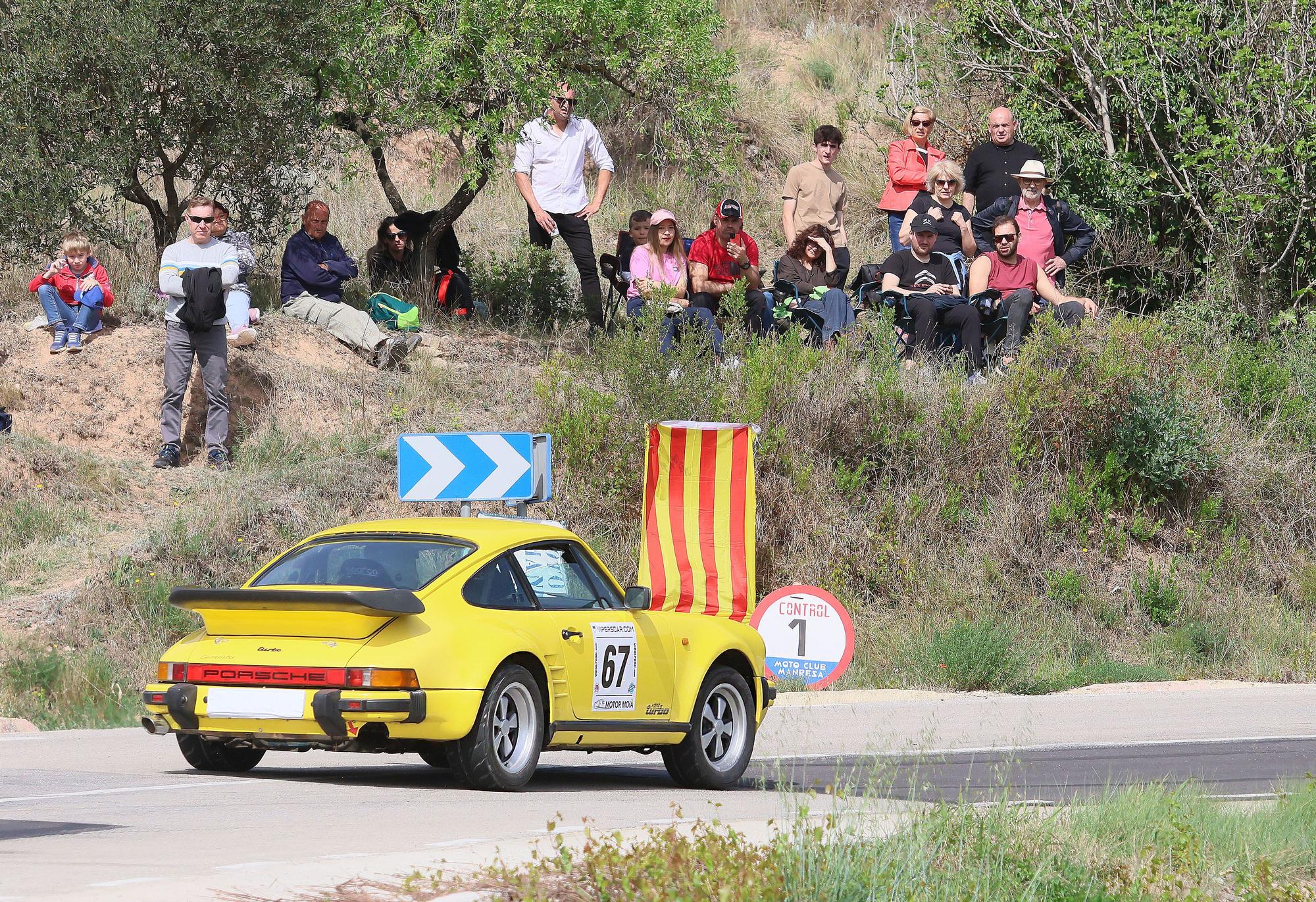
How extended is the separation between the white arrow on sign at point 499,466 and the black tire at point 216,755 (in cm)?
295

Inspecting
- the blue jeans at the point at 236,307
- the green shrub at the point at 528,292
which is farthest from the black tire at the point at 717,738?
the green shrub at the point at 528,292

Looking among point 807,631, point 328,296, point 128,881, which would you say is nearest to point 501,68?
point 328,296

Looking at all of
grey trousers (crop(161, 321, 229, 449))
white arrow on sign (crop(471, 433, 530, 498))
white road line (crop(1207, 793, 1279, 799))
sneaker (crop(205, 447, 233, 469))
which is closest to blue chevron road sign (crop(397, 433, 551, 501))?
white arrow on sign (crop(471, 433, 530, 498))

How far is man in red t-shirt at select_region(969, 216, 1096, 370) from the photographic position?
19734 mm

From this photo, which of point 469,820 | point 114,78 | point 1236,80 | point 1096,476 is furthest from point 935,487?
point 469,820

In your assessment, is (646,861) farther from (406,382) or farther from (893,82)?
(893,82)

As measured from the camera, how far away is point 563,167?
1970cm

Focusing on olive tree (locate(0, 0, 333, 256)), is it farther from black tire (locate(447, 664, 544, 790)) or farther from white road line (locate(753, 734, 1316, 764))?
black tire (locate(447, 664, 544, 790))

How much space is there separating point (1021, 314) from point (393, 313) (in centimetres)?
741

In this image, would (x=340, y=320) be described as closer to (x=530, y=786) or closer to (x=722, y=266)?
(x=722, y=266)

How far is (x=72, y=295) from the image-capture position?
63.1 feet

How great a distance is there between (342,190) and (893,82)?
10.5 metres

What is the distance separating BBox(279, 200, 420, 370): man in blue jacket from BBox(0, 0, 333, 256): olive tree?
1457mm

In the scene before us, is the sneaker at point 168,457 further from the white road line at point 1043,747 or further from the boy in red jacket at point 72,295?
the white road line at point 1043,747
